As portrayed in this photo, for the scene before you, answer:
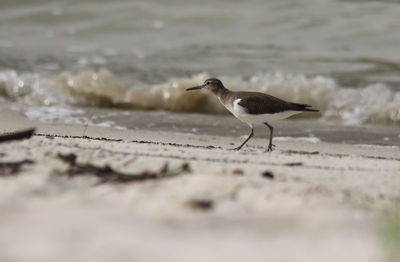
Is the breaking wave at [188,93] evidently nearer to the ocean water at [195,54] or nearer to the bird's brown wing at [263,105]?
the ocean water at [195,54]

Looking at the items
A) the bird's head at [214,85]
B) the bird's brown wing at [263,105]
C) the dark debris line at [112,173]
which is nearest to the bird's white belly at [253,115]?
the bird's brown wing at [263,105]

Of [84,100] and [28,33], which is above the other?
[28,33]

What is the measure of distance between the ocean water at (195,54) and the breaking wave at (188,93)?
15mm

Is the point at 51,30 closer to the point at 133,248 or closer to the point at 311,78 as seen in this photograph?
the point at 311,78

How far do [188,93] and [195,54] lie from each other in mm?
2885

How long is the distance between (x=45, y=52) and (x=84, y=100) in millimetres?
3145

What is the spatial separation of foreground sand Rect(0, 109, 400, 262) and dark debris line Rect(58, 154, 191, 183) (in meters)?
0.06

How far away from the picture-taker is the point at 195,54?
11.7 meters

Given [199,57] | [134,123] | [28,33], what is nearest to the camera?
[134,123]

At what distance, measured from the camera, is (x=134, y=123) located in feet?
25.2

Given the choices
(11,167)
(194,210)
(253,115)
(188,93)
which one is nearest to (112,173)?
(11,167)

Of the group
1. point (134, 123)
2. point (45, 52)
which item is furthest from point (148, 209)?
point (45, 52)

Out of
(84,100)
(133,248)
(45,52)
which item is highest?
(45,52)

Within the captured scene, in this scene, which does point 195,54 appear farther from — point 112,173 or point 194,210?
point 194,210
